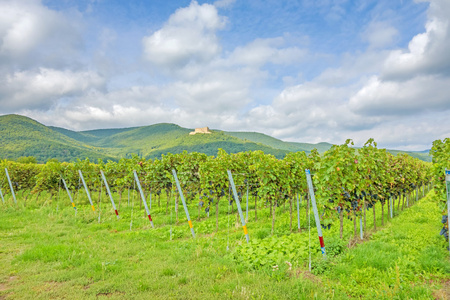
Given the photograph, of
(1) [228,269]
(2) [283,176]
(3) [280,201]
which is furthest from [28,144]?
(1) [228,269]

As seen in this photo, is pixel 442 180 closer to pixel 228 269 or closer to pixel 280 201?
pixel 280 201

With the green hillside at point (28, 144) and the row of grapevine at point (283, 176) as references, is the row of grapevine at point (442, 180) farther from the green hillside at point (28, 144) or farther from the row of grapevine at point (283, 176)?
the green hillside at point (28, 144)

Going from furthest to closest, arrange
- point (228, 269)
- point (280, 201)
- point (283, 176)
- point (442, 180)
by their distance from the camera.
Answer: point (280, 201)
point (283, 176)
point (442, 180)
point (228, 269)

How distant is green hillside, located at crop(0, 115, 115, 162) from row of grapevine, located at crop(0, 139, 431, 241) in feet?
417

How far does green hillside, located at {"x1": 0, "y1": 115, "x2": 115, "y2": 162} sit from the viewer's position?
12812 centimetres

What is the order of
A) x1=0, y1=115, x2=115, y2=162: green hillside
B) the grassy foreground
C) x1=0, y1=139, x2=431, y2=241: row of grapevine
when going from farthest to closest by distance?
x1=0, y1=115, x2=115, y2=162: green hillside < x1=0, y1=139, x2=431, y2=241: row of grapevine < the grassy foreground

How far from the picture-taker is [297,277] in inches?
217

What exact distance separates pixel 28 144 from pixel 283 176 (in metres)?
174

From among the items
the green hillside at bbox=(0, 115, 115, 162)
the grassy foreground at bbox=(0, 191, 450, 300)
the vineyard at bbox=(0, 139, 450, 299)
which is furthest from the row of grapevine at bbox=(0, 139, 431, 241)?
the green hillside at bbox=(0, 115, 115, 162)

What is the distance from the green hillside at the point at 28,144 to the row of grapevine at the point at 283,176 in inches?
5009

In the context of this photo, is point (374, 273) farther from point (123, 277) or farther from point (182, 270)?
point (123, 277)

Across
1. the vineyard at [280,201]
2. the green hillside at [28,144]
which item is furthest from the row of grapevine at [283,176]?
the green hillside at [28,144]

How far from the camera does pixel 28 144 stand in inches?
5527

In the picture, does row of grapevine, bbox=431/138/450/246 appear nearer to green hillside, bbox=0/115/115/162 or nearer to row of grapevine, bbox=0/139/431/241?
row of grapevine, bbox=0/139/431/241
